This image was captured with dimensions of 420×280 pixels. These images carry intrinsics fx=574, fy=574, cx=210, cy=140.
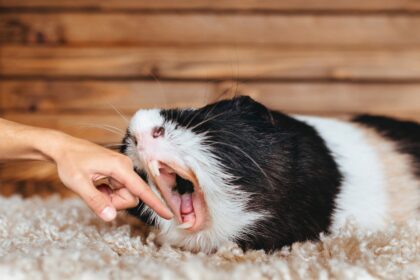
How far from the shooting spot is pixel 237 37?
2279mm

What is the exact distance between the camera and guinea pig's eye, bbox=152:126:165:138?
1106 mm

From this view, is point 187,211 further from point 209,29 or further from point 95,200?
point 209,29

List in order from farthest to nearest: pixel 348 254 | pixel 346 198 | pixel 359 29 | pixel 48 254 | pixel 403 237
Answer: pixel 359 29, pixel 346 198, pixel 403 237, pixel 348 254, pixel 48 254

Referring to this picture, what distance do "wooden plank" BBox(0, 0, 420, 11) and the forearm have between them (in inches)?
53.2

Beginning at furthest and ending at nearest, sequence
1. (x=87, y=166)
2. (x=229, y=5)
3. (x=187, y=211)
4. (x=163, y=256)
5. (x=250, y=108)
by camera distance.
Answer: (x=229, y=5)
(x=250, y=108)
(x=187, y=211)
(x=163, y=256)
(x=87, y=166)

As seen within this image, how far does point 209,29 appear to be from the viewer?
7.50ft

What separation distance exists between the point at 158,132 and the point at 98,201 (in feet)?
0.69

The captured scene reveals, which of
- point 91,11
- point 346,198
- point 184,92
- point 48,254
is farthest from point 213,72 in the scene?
point 48,254

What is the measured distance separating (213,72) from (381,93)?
68 cm

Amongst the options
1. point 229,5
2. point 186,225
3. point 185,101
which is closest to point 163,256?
point 186,225

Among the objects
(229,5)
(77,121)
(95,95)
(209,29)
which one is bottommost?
(77,121)

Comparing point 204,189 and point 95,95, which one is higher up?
point 204,189

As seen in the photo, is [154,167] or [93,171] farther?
[154,167]

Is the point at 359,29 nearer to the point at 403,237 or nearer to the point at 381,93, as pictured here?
the point at 381,93
